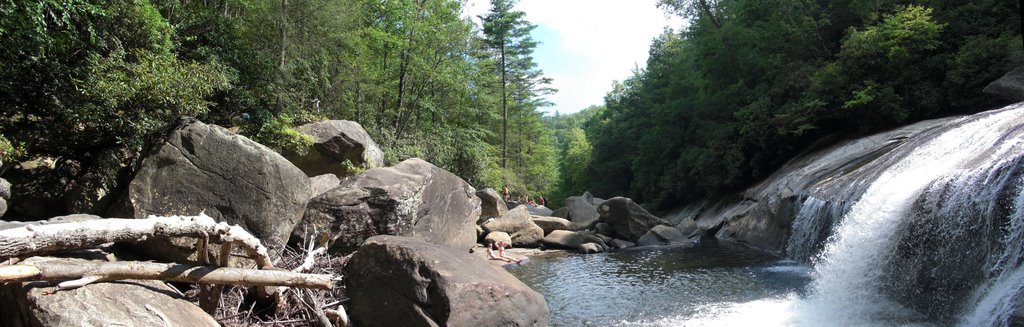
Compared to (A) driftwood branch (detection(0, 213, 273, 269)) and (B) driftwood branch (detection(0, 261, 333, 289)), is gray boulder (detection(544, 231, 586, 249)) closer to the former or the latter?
(B) driftwood branch (detection(0, 261, 333, 289))

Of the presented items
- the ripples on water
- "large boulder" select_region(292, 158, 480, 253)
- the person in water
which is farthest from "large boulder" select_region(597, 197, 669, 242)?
"large boulder" select_region(292, 158, 480, 253)

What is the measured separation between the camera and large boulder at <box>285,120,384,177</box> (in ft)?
51.8

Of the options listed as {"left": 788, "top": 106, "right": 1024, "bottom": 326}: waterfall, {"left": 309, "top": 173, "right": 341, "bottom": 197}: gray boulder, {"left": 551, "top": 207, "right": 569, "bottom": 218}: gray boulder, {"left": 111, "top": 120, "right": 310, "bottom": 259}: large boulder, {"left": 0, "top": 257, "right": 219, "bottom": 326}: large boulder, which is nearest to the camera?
{"left": 0, "top": 257, "right": 219, "bottom": 326}: large boulder

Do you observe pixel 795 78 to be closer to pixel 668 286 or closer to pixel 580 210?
pixel 580 210

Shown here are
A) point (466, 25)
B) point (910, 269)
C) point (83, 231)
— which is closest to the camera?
point (83, 231)

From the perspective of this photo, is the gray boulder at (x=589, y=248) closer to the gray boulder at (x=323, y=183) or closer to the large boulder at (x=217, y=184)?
the gray boulder at (x=323, y=183)

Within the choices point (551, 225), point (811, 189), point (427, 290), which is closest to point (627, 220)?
point (551, 225)

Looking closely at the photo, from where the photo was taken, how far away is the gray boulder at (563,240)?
61.7ft

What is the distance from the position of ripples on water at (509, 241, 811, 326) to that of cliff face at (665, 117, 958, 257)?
0.96m

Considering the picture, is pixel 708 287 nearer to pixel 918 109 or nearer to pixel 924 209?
pixel 924 209


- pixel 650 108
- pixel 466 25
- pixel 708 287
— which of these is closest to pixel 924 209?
pixel 708 287

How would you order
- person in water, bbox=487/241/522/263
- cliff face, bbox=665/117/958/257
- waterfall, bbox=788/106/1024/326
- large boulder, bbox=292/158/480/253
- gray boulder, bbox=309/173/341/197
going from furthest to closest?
person in water, bbox=487/241/522/263 < cliff face, bbox=665/117/958/257 < gray boulder, bbox=309/173/341/197 < large boulder, bbox=292/158/480/253 < waterfall, bbox=788/106/1024/326

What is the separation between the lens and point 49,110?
359 inches

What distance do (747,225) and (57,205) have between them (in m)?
17.8
